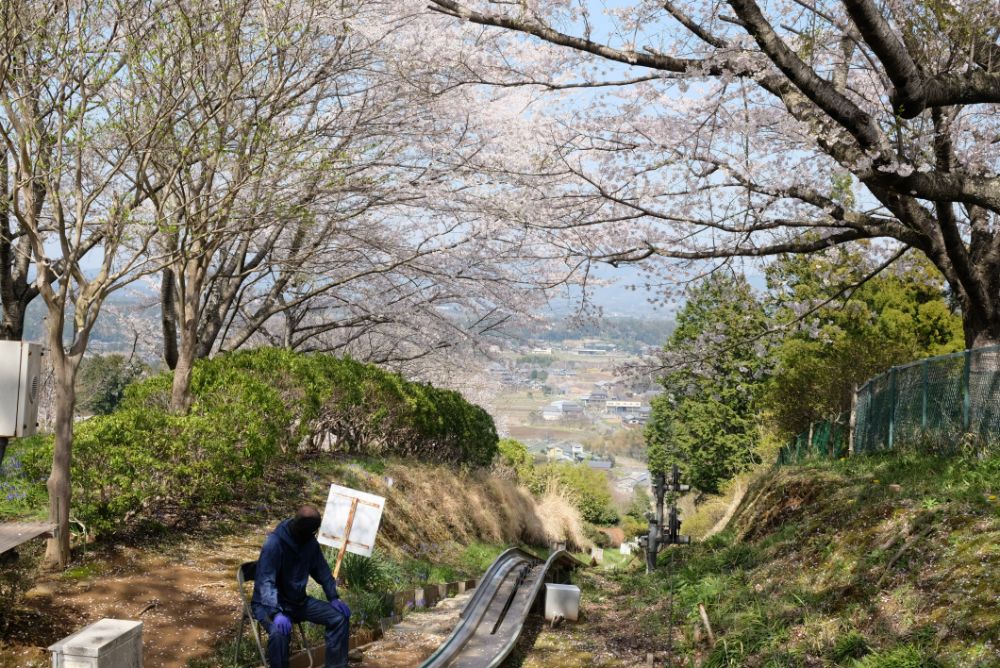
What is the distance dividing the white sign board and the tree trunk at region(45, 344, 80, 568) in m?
2.34

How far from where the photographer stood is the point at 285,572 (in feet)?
21.4

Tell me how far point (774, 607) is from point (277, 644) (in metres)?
4.43

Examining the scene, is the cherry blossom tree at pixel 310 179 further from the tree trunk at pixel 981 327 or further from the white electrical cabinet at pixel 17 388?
the tree trunk at pixel 981 327

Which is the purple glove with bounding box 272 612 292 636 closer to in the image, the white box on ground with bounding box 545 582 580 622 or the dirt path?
the dirt path

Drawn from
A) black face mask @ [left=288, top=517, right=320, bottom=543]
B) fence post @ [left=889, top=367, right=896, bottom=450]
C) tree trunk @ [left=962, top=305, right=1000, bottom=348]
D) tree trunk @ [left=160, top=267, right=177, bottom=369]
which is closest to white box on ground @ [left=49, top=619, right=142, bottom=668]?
black face mask @ [left=288, top=517, right=320, bottom=543]

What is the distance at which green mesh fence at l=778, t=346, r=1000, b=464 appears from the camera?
993 cm

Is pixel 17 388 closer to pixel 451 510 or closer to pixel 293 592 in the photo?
pixel 293 592

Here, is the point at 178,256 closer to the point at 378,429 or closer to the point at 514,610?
the point at 514,610

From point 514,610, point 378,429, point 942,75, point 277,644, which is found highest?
point 942,75

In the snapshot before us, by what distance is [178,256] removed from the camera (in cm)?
880

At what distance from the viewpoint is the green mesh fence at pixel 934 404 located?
993 centimetres

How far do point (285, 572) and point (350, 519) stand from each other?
1.52 m

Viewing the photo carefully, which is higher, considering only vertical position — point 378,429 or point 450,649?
point 378,429

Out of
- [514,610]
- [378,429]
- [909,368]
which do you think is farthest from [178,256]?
[909,368]
